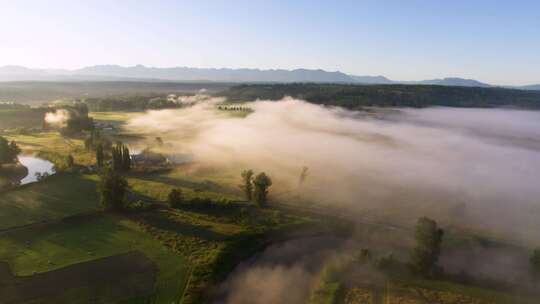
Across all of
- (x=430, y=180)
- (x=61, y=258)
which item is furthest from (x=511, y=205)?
(x=61, y=258)

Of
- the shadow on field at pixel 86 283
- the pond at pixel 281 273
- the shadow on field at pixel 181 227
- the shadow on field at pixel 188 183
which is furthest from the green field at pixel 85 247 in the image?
the shadow on field at pixel 188 183

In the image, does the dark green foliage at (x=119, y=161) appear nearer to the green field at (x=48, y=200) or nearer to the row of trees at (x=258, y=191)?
the green field at (x=48, y=200)

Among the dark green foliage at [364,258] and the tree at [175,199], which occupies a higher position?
the tree at [175,199]

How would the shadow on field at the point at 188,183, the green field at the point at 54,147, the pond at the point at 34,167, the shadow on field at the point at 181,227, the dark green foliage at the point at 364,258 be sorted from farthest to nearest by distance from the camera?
the green field at the point at 54,147 < the pond at the point at 34,167 < the shadow on field at the point at 188,183 < the shadow on field at the point at 181,227 < the dark green foliage at the point at 364,258

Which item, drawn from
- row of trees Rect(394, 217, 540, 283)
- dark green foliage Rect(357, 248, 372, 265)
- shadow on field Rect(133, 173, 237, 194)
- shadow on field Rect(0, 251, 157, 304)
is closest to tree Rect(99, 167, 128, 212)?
shadow on field Rect(0, 251, 157, 304)

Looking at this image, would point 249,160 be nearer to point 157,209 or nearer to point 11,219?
point 157,209

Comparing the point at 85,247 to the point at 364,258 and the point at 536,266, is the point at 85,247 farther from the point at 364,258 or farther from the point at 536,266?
the point at 536,266

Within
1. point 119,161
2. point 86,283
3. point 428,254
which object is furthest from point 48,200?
point 428,254
